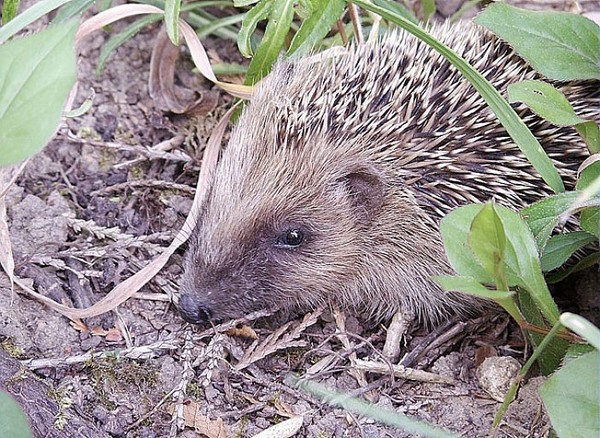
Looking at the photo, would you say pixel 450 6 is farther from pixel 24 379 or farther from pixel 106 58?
pixel 24 379

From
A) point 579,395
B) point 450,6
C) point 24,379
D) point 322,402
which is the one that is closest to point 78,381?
point 24,379

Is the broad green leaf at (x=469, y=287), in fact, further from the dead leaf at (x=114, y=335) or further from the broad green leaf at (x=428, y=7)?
the broad green leaf at (x=428, y=7)

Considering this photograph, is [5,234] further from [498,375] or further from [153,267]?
[498,375]

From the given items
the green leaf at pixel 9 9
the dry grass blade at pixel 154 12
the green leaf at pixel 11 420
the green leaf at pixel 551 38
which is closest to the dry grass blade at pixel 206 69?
the dry grass blade at pixel 154 12

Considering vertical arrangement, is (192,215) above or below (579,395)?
above

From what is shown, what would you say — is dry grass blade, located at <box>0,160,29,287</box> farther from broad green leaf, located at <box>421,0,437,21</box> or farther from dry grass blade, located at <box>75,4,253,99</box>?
broad green leaf, located at <box>421,0,437,21</box>
